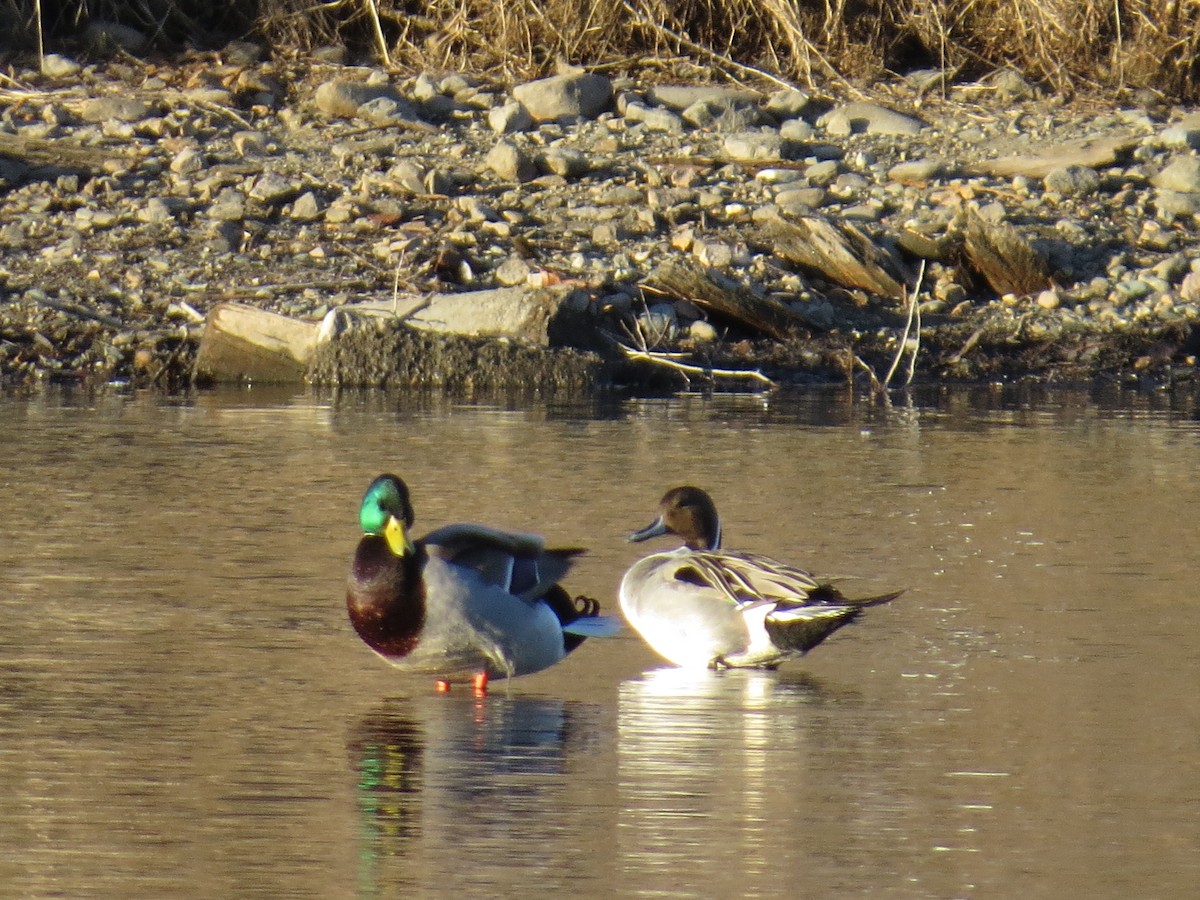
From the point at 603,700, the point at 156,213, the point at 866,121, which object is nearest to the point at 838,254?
the point at 866,121

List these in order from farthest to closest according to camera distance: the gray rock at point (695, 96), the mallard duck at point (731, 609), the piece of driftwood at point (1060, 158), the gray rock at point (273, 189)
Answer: the gray rock at point (695, 96) → the piece of driftwood at point (1060, 158) → the gray rock at point (273, 189) → the mallard duck at point (731, 609)

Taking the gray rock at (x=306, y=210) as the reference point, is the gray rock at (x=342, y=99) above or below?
above

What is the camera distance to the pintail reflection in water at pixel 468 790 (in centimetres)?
401

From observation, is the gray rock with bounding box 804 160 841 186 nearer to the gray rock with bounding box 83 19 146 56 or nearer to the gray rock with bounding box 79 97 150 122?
the gray rock with bounding box 79 97 150 122

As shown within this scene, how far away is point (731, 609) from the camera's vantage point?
223 inches

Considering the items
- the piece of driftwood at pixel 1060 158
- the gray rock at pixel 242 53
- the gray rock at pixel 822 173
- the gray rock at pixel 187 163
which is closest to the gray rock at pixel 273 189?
the gray rock at pixel 187 163

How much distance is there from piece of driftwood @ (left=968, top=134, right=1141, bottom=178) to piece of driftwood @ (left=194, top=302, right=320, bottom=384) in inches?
193

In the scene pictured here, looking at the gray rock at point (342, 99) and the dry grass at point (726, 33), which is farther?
the dry grass at point (726, 33)

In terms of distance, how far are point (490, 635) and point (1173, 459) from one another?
488 centimetres

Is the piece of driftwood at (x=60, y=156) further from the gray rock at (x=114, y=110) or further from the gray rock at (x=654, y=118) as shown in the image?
the gray rock at (x=654, y=118)

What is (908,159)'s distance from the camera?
48.0ft

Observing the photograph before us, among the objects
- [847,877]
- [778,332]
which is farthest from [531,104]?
[847,877]

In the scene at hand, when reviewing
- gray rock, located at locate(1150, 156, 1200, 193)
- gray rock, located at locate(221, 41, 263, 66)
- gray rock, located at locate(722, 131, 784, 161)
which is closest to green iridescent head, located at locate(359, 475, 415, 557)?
gray rock, located at locate(722, 131, 784, 161)

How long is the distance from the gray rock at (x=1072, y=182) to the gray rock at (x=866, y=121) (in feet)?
3.87
